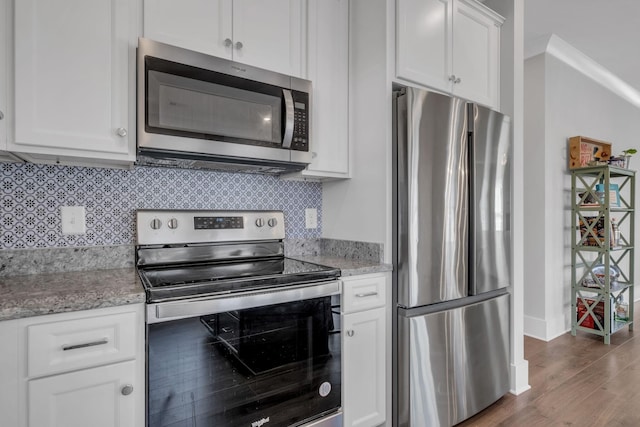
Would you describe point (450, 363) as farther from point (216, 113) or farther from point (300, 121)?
point (216, 113)

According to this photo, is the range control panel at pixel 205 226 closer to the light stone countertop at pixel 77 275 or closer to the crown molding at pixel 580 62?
the light stone countertop at pixel 77 275

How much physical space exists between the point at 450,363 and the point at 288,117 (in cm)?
153

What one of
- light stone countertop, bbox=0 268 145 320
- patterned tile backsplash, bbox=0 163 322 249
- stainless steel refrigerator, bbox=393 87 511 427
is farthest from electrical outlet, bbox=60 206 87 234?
stainless steel refrigerator, bbox=393 87 511 427

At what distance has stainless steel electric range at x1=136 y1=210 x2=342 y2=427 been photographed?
118cm

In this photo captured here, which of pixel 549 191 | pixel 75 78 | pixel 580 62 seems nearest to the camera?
pixel 75 78

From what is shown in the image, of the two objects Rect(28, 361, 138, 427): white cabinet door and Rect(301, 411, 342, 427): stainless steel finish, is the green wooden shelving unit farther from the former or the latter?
Answer: Rect(28, 361, 138, 427): white cabinet door

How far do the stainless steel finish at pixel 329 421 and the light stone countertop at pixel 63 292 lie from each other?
36.9 inches

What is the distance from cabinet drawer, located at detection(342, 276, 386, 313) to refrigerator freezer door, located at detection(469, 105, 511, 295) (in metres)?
0.58

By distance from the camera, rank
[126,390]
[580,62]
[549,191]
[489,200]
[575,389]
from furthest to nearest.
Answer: [580,62]
[549,191]
[575,389]
[489,200]
[126,390]

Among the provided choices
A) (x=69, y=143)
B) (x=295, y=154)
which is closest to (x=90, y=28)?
(x=69, y=143)

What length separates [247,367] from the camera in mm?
1341

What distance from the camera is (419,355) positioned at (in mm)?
1724

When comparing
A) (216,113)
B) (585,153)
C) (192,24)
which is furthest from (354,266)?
(585,153)

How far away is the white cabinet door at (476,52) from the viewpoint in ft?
6.88
